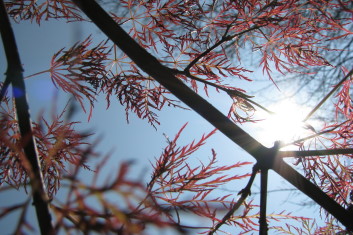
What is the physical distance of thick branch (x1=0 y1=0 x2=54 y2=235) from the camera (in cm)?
60

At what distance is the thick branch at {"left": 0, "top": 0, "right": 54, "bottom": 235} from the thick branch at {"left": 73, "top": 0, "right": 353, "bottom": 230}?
0.31 m

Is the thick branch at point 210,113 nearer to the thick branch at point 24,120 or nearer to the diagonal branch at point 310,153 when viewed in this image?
the diagonal branch at point 310,153

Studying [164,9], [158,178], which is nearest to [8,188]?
[158,178]

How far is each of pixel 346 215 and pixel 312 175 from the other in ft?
1.93

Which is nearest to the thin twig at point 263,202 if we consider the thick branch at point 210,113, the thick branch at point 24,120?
the thick branch at point 210,113

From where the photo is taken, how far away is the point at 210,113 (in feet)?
3.31

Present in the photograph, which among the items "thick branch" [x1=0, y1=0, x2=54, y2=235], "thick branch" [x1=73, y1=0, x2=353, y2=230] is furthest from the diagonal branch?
"thick branch" [x1=0, y1=0, x2=54, y2=235]

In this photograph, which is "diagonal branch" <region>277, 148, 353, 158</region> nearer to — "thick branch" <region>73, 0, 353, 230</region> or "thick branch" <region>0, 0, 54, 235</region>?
"thick branch" <region>73, 0, 353, 230</region>

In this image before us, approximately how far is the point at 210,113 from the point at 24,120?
0.62 metres

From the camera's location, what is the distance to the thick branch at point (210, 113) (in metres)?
0.94

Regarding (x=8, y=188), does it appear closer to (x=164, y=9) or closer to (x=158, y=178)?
(x=158, y=178)

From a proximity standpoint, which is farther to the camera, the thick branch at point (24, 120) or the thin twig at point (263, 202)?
the thin twig at point (263, 202)

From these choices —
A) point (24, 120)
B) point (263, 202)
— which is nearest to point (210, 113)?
point (263, 202)

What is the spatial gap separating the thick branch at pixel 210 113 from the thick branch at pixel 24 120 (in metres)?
0.31
